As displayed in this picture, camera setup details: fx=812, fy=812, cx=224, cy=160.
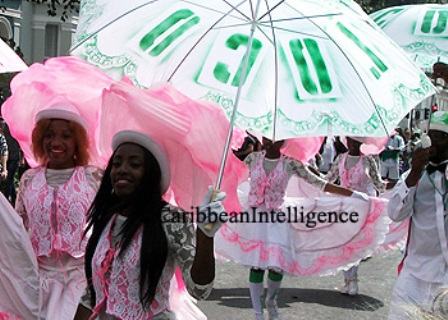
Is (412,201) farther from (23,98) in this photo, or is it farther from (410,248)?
(23,98)

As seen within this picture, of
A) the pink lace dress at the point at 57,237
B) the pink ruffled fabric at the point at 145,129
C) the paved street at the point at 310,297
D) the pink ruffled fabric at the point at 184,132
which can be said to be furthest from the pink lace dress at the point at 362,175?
the pink ruffled fabric at the point at 184,132

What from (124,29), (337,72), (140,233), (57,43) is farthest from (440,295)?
(57,43)

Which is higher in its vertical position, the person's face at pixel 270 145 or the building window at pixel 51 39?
the person's face at pixel 270 145

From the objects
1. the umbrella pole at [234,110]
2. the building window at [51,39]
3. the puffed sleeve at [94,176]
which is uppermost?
the umbrella pole at [234,110]

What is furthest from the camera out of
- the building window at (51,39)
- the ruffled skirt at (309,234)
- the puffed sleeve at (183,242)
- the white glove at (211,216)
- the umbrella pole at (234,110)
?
the building window at (51,39)

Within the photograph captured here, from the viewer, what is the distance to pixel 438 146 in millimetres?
5320

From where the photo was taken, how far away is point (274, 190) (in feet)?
23.9

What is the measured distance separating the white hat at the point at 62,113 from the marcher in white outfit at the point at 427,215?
214 centimetres

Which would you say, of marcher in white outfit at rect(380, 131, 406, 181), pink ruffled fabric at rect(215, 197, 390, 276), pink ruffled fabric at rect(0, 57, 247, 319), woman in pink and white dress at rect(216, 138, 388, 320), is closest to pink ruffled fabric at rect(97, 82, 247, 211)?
pink ruffled fabric at rect(0, 57, 247, 319)

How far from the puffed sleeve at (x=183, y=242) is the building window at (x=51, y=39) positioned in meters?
33.1

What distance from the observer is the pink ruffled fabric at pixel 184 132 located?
3.45 meters

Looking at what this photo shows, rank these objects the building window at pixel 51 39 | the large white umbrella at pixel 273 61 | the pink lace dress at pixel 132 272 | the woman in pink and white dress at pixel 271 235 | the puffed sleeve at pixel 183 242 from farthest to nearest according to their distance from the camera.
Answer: the building window at pixel 51 39, the woman in pink and white dress at pixel 271 235, the large white umbrella at pixel 273 61, the pink lace dress at pixel 132 272, the puffed sleeve at pixel 183 242

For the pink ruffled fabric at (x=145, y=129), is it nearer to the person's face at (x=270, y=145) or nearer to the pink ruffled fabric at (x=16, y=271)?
the pink ruffled fabric at (x=16, y=271)

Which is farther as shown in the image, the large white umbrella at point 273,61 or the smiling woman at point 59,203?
the smiling woman at point 59,203
